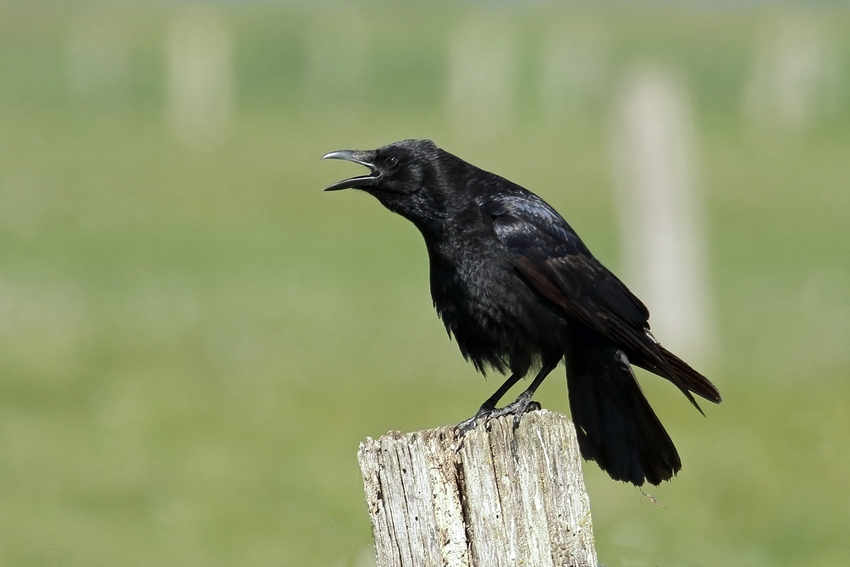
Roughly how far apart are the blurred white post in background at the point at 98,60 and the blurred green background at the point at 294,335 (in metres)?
3.66

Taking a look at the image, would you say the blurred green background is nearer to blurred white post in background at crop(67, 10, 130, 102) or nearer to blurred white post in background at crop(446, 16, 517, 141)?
blurred white post in background at crop(446, 16, 517, 141)

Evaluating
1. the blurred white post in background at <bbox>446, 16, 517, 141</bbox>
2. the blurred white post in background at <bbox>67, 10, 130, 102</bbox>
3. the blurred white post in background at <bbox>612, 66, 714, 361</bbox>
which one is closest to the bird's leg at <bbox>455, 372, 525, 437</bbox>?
the blurred white post in background at <bbox>612, 66, 714, 361</bbox>

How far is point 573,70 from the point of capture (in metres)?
57.3

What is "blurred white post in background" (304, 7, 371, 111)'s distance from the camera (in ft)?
149

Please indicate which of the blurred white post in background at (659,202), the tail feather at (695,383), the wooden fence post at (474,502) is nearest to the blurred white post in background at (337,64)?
the blurred white post in background at (659,202)

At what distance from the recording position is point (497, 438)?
3.77 meters

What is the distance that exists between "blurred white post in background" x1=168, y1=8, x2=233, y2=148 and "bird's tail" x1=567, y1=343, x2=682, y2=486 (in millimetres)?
28081

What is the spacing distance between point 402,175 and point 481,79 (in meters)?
45.1

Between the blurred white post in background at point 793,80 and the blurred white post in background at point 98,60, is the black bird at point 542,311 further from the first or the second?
the blurred white post in background at point 793,80

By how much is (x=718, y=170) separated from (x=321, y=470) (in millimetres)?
25069

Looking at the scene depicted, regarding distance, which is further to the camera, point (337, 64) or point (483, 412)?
point (337, 64)

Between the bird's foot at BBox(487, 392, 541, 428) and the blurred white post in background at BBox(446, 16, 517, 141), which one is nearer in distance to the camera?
the bird's foot at BBox(487, 392, 541, 428)

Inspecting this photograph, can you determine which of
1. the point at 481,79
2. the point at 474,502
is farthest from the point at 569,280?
the point at 481,79

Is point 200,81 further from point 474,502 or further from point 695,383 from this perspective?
point 474,502
